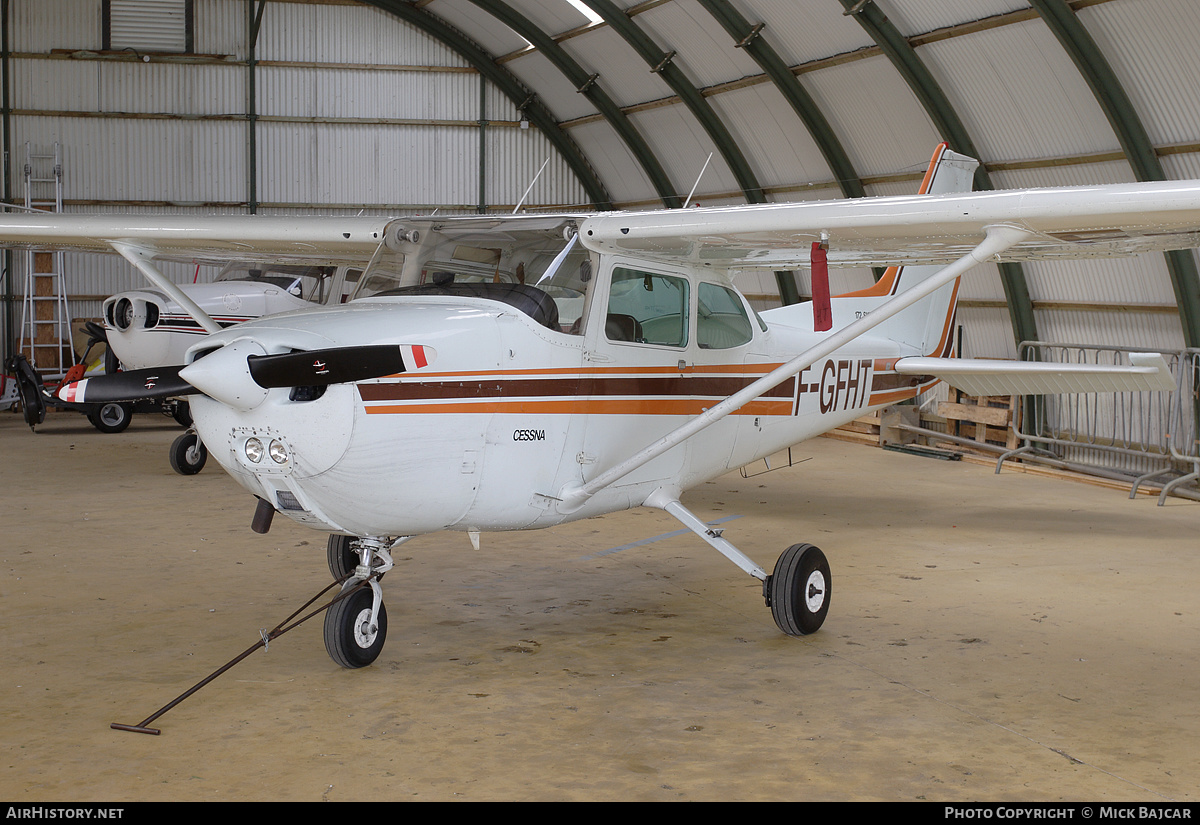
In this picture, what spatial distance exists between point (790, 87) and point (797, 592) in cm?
945

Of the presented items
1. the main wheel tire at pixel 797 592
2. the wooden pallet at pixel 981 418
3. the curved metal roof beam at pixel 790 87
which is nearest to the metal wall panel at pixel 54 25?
the curved metal roof beam at pixel 790 87

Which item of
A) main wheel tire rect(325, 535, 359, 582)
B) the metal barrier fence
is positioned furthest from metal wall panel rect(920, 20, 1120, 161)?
main wheel tire rect(325, 535, 359, 582)

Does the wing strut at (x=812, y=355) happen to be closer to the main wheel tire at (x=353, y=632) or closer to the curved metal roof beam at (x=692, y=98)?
the main wheel tire at (x=353, y=632)

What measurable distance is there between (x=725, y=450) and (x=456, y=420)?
2.34 metres

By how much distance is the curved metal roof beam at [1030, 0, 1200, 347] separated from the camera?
948 centimetres

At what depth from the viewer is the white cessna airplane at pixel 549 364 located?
4.18m

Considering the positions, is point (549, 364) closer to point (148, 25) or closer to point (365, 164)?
point (365, 164)

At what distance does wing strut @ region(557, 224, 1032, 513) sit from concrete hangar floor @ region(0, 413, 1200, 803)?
0.85 meters

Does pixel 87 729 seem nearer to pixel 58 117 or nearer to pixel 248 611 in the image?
pixel 248 611

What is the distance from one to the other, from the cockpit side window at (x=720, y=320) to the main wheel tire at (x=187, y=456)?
687 cm

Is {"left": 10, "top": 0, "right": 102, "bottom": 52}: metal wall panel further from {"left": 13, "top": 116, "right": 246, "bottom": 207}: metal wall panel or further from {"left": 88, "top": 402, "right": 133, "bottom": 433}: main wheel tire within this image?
{"left": 88, "top": 402, "right": 133, "bottom": 433}: main wheel tire

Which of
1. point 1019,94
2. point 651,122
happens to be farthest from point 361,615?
point 651,122

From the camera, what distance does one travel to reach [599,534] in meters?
8.15

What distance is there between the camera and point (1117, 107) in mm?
9633
